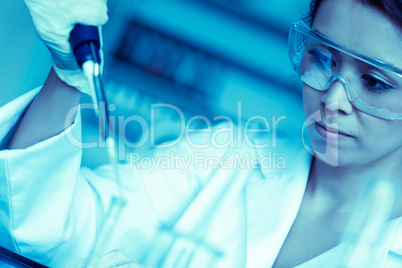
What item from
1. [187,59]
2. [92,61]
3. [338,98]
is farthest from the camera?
[187,59]

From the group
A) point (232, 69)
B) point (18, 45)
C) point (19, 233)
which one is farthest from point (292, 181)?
point (18, 45)

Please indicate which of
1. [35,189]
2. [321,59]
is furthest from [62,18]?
[321,59]

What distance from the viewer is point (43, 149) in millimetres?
774

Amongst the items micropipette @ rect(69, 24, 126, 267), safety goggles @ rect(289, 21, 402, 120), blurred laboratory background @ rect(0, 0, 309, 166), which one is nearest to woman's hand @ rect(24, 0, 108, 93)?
micropipette @ rect(69, 24, 126, 267)

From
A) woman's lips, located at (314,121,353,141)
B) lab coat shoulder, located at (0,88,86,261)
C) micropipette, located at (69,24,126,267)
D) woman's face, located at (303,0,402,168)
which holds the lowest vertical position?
lab coat shoulder, located at (0,88,86,261)

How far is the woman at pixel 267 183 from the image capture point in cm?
70

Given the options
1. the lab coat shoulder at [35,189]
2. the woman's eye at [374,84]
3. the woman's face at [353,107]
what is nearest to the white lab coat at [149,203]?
the lab coat shoulder at [35,189]

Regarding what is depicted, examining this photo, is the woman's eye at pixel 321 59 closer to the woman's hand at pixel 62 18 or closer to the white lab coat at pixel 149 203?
the white lab coat at pixel 149 203

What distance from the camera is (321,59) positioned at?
77cm

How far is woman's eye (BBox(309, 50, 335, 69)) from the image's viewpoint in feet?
2.46

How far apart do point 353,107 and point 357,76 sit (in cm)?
6

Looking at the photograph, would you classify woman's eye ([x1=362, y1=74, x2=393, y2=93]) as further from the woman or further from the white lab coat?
the white lab coat

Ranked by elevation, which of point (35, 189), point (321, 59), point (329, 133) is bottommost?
point (35, 189)

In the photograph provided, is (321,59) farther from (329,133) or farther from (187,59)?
(187,59)
